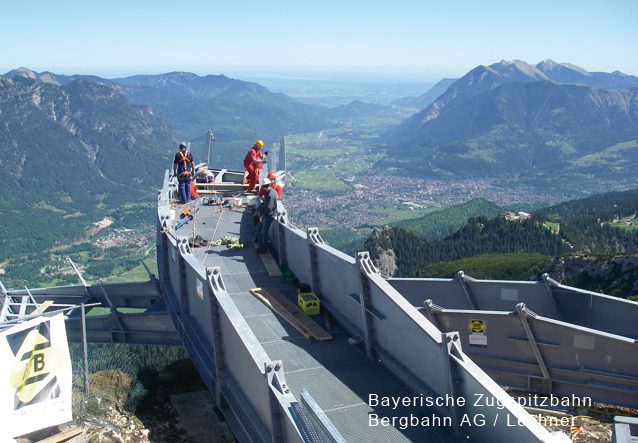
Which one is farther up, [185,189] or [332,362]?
[185,189]

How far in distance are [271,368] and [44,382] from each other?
5.86m

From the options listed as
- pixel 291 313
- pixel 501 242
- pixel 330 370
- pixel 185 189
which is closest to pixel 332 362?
pixel 330 370

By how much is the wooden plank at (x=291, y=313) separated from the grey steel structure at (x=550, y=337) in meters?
2.86

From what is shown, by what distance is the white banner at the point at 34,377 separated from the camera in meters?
11.9

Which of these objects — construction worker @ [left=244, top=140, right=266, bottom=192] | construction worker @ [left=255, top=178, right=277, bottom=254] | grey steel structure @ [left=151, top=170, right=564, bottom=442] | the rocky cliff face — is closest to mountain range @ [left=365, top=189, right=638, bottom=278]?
the rocky cliff face

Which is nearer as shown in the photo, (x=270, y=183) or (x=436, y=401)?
(x=436, y=401)

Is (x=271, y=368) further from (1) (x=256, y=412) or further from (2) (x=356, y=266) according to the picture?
(2) (x=356, y=266)

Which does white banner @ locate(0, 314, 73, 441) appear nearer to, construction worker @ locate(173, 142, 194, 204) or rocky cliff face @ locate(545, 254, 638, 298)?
construction worker @ locate(173, 142, 194, 204)

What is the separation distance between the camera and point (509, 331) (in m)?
13.7

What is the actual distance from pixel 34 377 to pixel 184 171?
521 inches

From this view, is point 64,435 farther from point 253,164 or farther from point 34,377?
point 253,164

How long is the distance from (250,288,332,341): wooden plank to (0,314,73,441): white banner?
15.0 ft

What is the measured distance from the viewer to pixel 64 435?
12688 mm

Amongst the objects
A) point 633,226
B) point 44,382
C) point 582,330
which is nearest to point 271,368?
point 44,382
